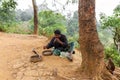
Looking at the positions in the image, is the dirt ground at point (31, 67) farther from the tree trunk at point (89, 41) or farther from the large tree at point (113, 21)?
the large tree at point (113, 21)

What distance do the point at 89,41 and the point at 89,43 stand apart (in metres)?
0.05

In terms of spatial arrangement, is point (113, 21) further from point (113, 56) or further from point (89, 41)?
point (89, 41)

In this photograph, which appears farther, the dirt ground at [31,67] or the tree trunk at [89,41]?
the dirt ground at [31,67]

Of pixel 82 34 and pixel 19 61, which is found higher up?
pixel 82 34

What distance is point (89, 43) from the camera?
6.45 meters

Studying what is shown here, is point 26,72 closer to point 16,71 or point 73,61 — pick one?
point 16,71

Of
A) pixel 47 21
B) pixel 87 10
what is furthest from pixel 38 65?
pixel 47 21

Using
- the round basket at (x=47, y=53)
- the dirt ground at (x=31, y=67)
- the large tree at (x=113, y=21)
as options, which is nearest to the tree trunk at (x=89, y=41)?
the dirt ground at (x=31, y=67)

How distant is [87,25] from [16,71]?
7.19 feet

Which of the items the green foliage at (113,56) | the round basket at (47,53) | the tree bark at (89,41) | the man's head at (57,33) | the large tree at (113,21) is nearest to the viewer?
the tree bark at (89,41)

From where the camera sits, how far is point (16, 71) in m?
6.98

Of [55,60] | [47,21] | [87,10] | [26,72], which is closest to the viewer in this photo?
[87,10]

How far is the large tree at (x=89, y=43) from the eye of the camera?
637 centimetres

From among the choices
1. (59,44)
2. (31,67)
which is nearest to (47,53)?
(59,44)
